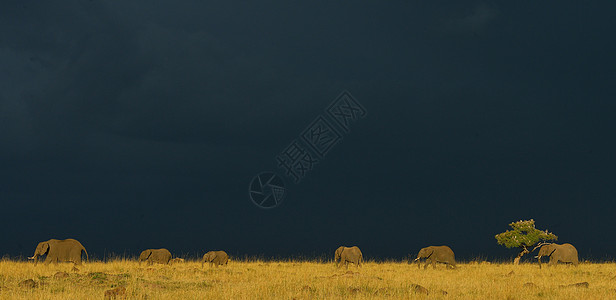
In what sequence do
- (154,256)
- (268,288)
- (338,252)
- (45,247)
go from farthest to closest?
(154,256) < (338,252) < (45,247) < (268,288)

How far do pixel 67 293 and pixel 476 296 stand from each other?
1117 centimetres

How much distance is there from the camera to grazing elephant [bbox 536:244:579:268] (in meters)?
31.3

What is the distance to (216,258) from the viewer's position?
95.5ft

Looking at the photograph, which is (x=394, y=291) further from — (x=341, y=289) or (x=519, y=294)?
(x=519, y=294)

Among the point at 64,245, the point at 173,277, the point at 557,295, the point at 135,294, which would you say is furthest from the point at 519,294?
the point at 64,245

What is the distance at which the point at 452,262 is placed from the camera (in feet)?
96.4

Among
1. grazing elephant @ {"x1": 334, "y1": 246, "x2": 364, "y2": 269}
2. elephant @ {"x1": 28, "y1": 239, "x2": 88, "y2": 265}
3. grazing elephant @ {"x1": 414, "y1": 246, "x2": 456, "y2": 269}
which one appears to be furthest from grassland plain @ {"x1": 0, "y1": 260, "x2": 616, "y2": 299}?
grazing elephant @ {"x1": 414, "y1": 246, "x2": 456, "y2": 269}

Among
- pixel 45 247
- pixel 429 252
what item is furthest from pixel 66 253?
pixel 429 252

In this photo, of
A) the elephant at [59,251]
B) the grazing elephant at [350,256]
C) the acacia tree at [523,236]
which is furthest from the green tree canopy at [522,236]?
the elephant at [59,251]

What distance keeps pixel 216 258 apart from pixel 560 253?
61.0ft

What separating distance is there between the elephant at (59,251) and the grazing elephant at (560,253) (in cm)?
2425

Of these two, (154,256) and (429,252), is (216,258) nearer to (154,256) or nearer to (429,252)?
(154,256)

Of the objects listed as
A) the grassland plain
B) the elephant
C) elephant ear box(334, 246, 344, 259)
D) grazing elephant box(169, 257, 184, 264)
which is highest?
the elephant

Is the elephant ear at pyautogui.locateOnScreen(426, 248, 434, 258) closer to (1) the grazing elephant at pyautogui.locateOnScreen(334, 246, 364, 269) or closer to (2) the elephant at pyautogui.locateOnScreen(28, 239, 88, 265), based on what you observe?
(1) the grazing elephant at pyautogui.locateOnScreen(334, 246, 364, 269)
